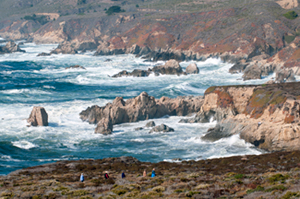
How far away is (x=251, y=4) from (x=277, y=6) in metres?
12.0

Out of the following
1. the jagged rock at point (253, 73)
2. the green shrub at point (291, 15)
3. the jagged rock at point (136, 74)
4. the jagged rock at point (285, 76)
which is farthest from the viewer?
the green shrub at point (291, 15)

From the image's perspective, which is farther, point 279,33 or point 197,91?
point 279,33

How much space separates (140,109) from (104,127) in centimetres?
877

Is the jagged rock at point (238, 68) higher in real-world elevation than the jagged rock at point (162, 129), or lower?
higher

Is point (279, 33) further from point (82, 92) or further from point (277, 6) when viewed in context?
point (82, 92)

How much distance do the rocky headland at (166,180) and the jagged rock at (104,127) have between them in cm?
1454

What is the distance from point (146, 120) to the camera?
6341 cm

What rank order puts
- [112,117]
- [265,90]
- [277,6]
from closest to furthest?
[265,90] < [112,117] < [277,6]

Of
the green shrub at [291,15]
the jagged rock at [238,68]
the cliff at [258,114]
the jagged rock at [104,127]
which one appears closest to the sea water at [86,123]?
the jagged rock at [104,127]

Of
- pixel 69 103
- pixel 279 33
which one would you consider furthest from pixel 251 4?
pixel 69 103

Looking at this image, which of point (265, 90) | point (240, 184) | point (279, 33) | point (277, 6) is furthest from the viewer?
point (277, 6)

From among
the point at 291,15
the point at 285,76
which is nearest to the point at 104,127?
the point at 285,76

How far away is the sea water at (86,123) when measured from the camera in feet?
159

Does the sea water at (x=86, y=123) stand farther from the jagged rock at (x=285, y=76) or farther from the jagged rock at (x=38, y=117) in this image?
the jagged rock at (x=285, y=76)
